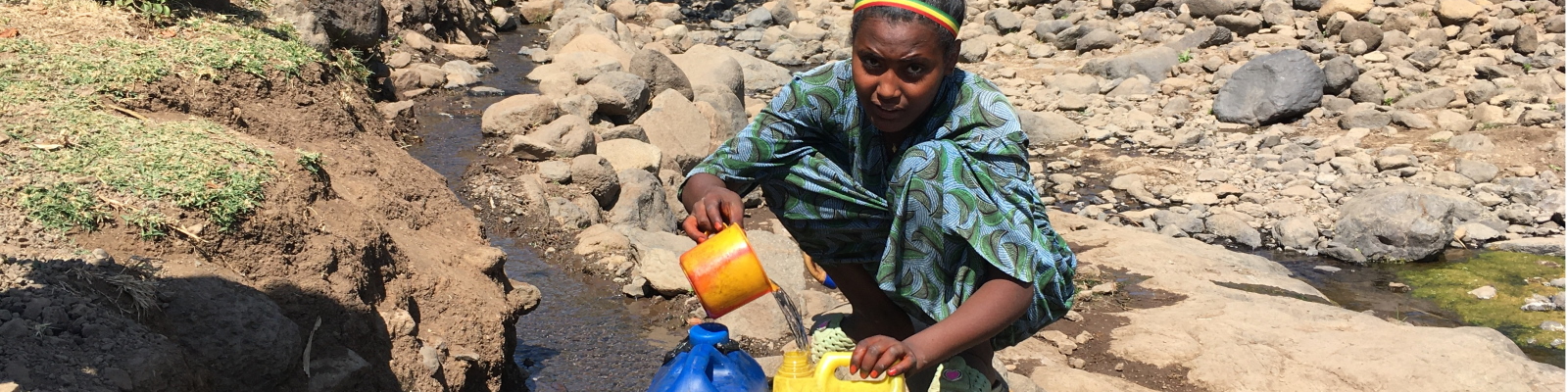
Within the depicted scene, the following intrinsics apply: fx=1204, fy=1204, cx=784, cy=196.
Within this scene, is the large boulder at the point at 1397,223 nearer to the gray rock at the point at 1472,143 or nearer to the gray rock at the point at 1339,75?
the gray rock at the point at 1472,143

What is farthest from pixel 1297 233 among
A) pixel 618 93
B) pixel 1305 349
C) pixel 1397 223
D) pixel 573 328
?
pixel 573 328

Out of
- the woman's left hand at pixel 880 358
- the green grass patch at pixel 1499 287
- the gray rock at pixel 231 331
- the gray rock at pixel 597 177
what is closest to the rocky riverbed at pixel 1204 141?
the gray rock at pixel 597 177

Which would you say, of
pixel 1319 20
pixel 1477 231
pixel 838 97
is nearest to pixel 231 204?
pixel 838 97

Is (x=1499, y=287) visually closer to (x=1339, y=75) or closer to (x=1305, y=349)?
(x=1305, y=349)

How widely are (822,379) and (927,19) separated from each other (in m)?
0.68

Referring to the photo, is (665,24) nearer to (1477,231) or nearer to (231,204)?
(1477,231)

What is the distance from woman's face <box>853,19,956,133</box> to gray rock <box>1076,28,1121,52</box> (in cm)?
895

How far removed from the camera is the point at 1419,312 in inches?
206

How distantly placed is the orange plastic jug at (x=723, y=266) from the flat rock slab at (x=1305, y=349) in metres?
1.94

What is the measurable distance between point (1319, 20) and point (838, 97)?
9.14m

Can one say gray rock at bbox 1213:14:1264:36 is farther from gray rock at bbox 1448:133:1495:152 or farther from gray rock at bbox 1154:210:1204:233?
gray rock at bbox 1154:210:1204:233

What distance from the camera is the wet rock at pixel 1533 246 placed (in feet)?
19.7

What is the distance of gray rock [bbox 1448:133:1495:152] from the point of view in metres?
7.37

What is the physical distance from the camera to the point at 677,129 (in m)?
6.68
